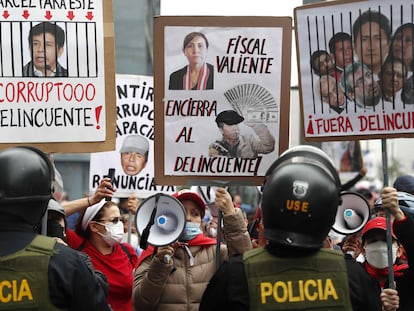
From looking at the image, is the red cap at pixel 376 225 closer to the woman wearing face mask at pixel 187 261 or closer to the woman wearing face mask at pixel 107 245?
the woman wearing face mask at pixel 187 261

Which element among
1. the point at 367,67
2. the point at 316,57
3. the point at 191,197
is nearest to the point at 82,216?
the point at 191,197

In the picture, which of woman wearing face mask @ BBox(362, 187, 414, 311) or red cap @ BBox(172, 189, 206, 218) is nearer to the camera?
woman wearing face mask @ BBox(362, 187, 414, 311)

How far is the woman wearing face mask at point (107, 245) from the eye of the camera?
643cm

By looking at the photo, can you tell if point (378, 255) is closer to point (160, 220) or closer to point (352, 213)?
point (352, 213)

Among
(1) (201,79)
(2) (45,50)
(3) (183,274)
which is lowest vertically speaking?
(3) (183,274)

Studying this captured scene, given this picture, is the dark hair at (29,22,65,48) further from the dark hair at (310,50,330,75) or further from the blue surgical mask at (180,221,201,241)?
the dark hair at (310,50,330,75)

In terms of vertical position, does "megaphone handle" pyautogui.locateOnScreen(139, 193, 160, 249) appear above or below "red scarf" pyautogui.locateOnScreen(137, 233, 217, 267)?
above

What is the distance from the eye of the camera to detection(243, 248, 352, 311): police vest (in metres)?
3.78

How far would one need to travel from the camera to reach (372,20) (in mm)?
5398

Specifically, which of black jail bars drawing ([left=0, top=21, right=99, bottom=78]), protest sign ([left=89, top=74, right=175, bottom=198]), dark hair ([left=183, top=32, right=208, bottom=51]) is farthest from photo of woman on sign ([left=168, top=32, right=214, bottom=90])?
protest sign ([left=89, top=74, right=175, bottom=198])

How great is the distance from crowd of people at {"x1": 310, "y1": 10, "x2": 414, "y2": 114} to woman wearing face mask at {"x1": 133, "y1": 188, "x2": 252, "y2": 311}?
97 centimetres

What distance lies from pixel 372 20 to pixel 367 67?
0.29 meters

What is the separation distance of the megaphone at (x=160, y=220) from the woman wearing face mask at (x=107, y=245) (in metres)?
1.08

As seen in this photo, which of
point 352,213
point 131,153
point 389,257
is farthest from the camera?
point 131,153
